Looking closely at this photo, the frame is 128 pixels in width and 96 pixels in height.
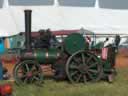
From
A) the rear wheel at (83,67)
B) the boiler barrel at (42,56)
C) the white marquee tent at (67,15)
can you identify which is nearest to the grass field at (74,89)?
the rear wheel at (83,67)

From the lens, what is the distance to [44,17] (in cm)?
2328

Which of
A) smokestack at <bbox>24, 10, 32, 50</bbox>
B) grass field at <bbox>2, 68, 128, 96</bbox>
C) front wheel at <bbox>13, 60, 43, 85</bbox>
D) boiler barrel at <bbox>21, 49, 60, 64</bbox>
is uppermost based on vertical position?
smokestack at <bbox>24, 10, 32, 50</bbox>

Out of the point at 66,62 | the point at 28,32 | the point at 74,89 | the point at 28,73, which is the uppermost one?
the point at 28,32

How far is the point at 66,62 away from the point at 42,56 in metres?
0.61

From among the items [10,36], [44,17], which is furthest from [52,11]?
[10,36]

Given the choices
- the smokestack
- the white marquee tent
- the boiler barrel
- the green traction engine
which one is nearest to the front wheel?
the green traction engine

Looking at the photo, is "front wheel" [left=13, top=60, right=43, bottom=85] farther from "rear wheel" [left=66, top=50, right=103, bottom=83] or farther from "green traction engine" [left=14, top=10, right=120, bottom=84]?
"rear wheel" [left=66, top=50, right=103, bottom=83]

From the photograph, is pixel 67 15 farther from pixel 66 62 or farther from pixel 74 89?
pixel 74 89

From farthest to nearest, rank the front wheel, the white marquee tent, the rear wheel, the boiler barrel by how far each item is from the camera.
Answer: the white marquee tent, the boiler barrel, the rear wheel, the front wheel

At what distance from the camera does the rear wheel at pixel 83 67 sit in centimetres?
1202

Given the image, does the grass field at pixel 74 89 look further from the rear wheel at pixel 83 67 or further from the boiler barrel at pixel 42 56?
the boiler barrel at pixel 42 56

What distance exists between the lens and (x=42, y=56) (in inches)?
479

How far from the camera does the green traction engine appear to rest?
11.9 metres

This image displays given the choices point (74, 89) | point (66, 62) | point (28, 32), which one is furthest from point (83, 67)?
point (28, 32)
